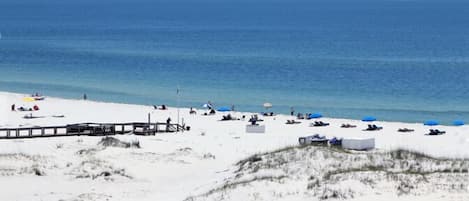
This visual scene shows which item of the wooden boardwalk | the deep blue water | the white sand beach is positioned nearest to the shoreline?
the white sand beach

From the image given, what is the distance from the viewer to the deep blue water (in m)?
74.4

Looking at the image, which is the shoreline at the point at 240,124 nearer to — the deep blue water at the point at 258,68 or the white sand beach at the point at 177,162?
the white sand beach at the point at 177,162

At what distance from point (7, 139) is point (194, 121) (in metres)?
15.2

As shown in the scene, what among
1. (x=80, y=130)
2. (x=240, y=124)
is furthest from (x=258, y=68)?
(x=80, y=130)

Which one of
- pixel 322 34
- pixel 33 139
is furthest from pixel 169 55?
pixel 33 139

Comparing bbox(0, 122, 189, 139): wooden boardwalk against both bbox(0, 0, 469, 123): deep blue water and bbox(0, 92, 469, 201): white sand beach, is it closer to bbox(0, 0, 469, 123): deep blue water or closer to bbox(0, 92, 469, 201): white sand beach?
bbox(0, 92, 469, 201): white sand beach

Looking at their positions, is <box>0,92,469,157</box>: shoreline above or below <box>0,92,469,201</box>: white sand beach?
above

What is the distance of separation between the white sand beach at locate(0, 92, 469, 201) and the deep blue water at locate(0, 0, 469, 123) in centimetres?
1436

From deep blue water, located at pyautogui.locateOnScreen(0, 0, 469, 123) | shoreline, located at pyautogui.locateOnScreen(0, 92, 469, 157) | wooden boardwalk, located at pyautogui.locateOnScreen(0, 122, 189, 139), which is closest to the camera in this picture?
wooden boardwalk, located at pyautogui.locateOnScreen(0, 122, 189, 139)

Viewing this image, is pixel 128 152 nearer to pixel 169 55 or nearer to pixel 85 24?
pixel 169 55

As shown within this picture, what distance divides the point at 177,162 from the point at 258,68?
61.8m

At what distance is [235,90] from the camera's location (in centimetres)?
8169

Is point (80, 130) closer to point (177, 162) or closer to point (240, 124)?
point (177, 162)

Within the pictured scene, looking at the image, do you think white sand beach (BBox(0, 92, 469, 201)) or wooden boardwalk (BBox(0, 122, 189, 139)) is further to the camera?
wooden boardwalk (BBox(0, 122, 189, 139))
